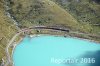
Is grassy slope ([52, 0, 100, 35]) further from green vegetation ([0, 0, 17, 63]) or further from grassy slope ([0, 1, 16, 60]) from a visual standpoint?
grassy slope ([0, 1, 16, 60])

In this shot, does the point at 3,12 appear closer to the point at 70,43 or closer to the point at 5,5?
the point at 5,5

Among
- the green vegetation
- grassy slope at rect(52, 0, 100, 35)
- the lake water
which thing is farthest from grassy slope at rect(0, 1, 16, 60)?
grassy slope at rect(52, 0, 100, 35)

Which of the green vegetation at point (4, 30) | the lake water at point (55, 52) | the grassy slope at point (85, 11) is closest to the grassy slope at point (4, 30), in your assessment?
the green vegetation at point (4, 30)

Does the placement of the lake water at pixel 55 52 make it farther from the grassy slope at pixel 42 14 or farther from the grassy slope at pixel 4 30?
the grassy slope at pixel 42 14

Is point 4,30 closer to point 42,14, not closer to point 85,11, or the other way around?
point 42,14

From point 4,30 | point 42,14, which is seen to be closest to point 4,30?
point 4,30

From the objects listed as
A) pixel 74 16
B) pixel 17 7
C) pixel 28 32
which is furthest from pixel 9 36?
pixel 74 16
